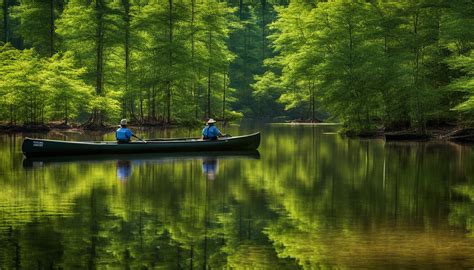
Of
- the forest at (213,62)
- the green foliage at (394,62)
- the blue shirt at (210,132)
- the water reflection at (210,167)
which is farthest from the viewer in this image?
the forest at (213,62)

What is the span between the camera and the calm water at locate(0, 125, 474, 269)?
34.9ft

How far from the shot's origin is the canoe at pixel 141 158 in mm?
26875

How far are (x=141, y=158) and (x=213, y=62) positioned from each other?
36774 mm

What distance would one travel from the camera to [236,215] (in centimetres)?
1441

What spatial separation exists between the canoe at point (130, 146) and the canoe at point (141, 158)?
0.21 meters

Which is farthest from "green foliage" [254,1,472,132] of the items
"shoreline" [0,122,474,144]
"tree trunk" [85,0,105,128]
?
"tree trunk" [85,0,105,128]

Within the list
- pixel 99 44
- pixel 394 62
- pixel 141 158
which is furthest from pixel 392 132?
pixel 99 44

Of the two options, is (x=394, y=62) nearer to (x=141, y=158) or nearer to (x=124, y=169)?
(x=141, y=158)

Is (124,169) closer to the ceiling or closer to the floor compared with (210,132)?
closer to the floor

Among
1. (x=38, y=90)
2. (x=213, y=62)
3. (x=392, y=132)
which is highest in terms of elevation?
(x=213, y=62)

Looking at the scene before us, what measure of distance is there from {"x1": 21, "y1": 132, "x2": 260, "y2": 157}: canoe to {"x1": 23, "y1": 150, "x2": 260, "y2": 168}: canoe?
21 cm

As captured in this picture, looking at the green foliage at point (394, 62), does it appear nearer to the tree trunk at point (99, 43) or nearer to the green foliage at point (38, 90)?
the tree trunk at point (99, 43)

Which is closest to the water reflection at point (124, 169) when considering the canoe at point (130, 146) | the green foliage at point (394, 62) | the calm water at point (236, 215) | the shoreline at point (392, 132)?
the calm water at point (236, 215)

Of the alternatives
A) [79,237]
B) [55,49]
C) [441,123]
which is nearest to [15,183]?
[79,237]
